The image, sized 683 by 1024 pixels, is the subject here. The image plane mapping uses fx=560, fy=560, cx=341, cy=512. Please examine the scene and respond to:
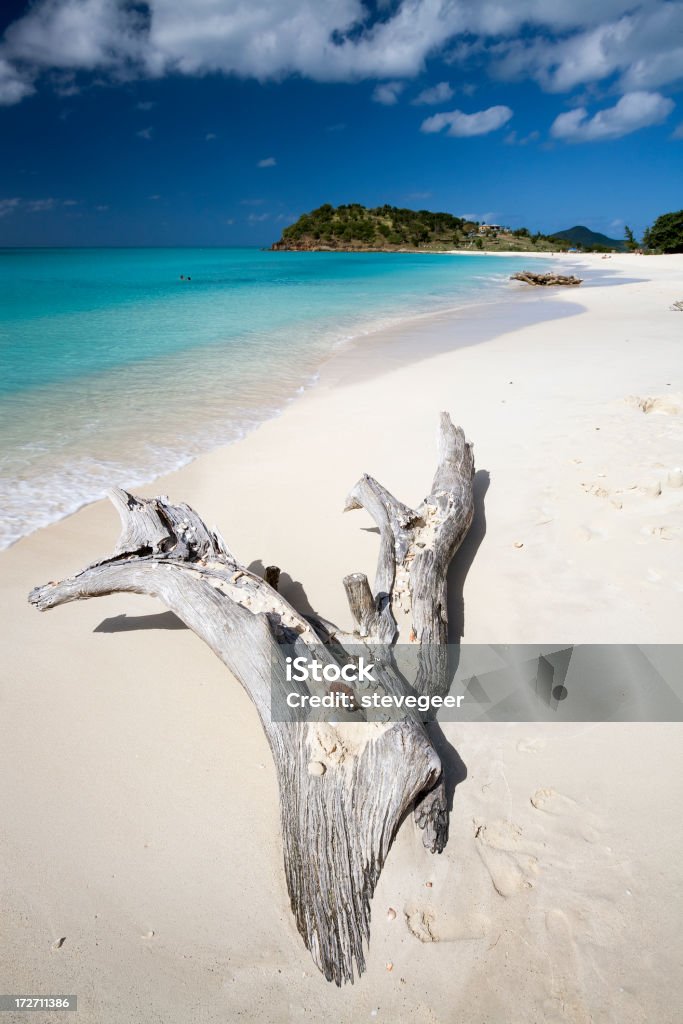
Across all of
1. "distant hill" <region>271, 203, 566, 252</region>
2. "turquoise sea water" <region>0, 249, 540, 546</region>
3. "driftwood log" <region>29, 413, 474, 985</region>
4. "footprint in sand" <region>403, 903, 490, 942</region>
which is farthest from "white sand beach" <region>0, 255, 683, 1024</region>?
"distant hill" <region>271, 203, 566, 252</region>

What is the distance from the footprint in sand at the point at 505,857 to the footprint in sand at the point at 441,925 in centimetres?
14

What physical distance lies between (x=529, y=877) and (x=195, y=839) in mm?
1234

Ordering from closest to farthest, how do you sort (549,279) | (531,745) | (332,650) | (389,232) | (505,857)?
(505,857) → (531,745) → (332,650) → (549,279) → (389,232)

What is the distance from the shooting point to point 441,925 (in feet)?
6.00

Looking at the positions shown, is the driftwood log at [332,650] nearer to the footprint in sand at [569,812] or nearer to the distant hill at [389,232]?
the footprint in sand at [569,812]

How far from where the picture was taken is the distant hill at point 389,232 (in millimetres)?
97875

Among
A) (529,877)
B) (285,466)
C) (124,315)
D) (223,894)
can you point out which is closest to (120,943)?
A: (223,894)

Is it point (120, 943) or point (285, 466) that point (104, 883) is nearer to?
point (120, 943)

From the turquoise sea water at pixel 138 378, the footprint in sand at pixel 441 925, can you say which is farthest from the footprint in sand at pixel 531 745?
the turquoise sea water at pixel 138 378

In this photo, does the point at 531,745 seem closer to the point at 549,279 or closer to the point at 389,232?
the point at 549,279

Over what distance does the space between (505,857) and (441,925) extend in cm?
34

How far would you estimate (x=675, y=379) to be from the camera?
7281 mm

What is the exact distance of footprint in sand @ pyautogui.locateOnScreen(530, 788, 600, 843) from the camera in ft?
6.79

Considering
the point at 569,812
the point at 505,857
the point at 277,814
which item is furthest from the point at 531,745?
the point at 277,814
